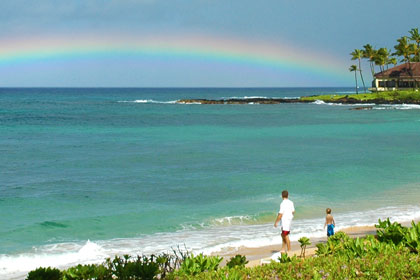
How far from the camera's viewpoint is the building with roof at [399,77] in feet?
354

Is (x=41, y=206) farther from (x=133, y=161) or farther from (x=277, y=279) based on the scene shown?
(x=277, y=279)

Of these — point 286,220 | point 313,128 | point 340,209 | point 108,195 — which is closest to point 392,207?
point 340,209

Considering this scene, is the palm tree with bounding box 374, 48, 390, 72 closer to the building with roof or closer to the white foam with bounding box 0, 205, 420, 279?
the building with roof

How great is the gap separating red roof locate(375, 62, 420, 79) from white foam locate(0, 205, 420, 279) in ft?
318

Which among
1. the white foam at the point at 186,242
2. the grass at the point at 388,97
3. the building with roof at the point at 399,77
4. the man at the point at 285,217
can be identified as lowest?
the white foam at the point at 186,242

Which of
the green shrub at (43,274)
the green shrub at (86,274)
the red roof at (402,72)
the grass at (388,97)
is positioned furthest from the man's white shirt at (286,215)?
the red roof at (402,72)

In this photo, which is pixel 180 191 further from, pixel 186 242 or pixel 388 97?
pixel 388 97

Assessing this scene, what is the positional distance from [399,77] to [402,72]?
4.04ft

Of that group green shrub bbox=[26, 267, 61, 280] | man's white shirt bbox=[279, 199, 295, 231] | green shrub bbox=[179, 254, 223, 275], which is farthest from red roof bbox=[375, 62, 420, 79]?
green shrub bbox=[26, 267, 61, 280]

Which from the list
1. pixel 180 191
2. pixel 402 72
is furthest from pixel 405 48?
pixel 180 191

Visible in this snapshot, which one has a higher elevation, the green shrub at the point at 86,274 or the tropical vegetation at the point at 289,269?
the green shrub at the point at 86,274

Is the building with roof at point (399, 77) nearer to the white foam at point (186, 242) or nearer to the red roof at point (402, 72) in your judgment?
the red roof at point (402, 72)

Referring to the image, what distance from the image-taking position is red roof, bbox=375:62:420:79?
10775 cm

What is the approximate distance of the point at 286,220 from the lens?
12633 mm
